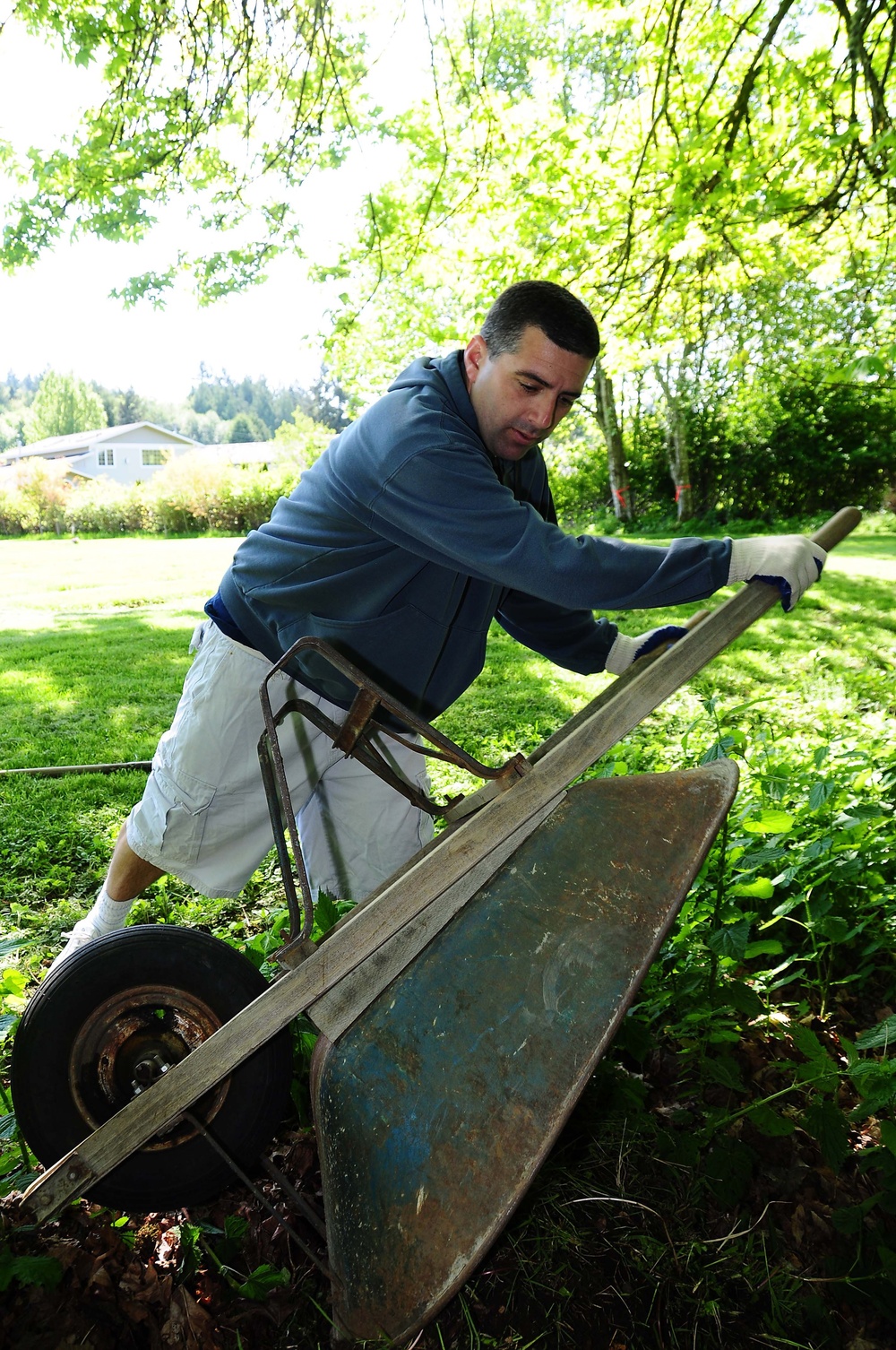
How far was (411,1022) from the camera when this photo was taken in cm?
161

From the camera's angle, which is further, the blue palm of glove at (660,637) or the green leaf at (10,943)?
the blue palm of glove at (660,637)

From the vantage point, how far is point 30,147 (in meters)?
5.50

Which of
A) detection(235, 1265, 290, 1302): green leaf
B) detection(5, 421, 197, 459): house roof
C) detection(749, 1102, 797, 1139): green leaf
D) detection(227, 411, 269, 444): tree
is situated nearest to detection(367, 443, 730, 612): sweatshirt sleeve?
detection(749, 1102, 797, 1139): green leaf

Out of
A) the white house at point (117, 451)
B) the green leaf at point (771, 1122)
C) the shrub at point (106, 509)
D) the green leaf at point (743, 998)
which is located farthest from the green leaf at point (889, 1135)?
the white house at point (117, 451)

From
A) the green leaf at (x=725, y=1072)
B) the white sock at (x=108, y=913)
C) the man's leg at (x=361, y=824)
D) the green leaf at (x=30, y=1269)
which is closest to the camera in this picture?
the green leaf at (x=30, y=1269)

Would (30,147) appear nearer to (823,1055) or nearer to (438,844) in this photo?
(438,844)

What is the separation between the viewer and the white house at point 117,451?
57.0 m

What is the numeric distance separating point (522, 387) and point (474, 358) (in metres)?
0.18

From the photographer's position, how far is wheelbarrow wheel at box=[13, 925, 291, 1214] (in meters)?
1.73

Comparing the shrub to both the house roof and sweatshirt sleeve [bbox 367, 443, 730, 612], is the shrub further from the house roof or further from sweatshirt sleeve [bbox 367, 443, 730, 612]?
the house roof

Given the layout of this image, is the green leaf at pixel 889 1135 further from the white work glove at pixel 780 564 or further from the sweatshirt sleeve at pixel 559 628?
the sweatshirt sleeve at pixel 559 628

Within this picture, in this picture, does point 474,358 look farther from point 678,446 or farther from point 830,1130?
point 678,446

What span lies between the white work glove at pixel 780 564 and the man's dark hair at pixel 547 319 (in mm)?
582

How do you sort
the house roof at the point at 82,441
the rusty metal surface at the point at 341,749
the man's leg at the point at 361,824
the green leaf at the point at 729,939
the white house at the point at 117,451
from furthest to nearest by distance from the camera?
the house roof at the point at 82,441
the white house at the point at 117,451
the man's leg at the point at 361,824
the green leaf at the point at 729,939
the rusty metal surface at the point at 341,749
